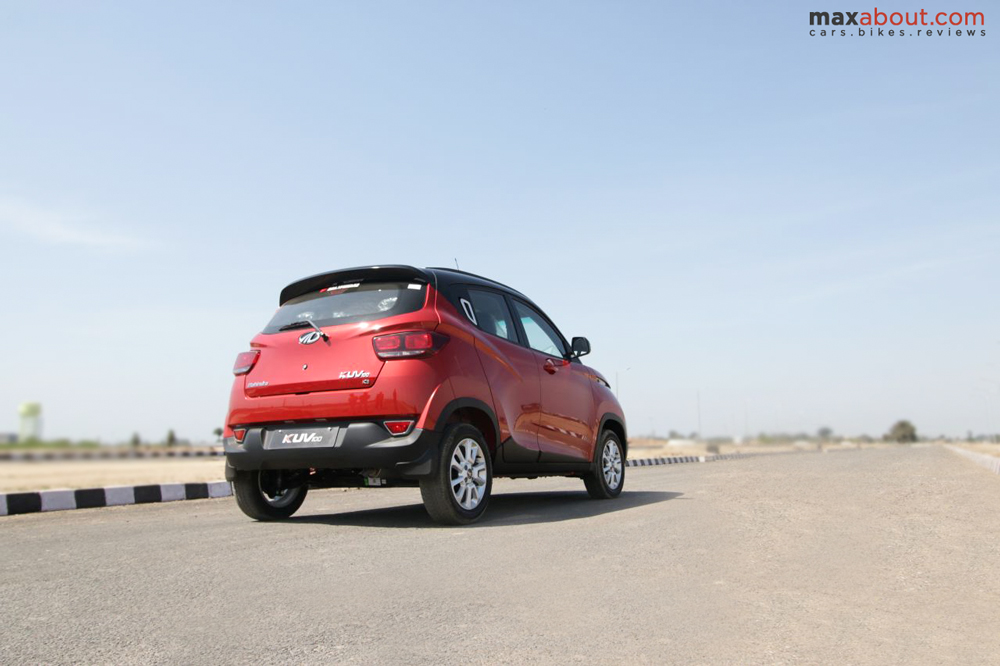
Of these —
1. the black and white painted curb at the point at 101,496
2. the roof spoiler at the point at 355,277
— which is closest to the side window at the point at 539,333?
the roof spoiler at the point at 355,277

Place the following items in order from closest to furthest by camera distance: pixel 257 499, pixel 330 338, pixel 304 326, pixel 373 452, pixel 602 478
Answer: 1. pixel 373 452
2. pixel 330 338
3. pixel 304 326
4. pixel 257 499
5. pixel 602 478

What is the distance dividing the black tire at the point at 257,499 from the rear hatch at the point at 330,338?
2.51 feet

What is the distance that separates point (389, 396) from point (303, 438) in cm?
75

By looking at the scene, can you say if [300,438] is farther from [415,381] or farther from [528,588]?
[528,588]

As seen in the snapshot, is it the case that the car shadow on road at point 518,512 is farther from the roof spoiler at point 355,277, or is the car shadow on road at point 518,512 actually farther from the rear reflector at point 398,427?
the roof spoiler at point 355,277

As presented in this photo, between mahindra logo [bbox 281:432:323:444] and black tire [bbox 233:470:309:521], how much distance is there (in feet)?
2.55

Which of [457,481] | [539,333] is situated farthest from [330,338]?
[539,333]

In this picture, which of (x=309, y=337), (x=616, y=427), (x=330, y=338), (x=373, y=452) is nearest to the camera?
(x=373, y=452)

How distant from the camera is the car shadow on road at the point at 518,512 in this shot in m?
6.61

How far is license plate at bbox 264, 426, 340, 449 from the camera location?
6.12 meters

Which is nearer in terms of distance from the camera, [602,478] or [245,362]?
[245,362]

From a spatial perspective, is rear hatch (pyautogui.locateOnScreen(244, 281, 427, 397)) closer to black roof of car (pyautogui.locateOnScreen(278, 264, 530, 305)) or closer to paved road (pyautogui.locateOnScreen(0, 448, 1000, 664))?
black roof of car (pyautogui.locateOnScreen(278, 264, 530, 305))

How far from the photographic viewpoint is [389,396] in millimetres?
5996

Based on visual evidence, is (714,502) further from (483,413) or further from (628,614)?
(628,614)
